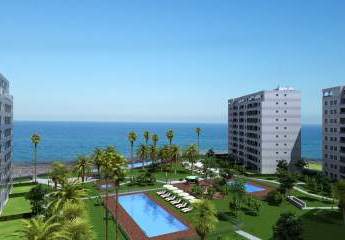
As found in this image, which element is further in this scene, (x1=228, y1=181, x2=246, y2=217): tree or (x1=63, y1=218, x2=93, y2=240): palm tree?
(x1=228, y1=181, x2=246, y2=217): tree

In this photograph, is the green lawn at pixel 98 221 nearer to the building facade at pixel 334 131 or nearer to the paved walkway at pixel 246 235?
the paved walkway at pixel 246 235

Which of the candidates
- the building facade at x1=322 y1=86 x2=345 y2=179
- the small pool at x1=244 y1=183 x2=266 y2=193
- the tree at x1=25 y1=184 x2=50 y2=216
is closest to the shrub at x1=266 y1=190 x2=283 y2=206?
the small pool at x1=244 y1=183 x2=266 y2=193

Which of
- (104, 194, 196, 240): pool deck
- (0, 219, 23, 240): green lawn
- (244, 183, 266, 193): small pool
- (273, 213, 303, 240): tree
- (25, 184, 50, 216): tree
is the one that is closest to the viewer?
(273, 213, 303, 240): tree

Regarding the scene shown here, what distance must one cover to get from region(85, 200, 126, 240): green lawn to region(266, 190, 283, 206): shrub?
3093cm

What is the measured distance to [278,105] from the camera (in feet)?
371

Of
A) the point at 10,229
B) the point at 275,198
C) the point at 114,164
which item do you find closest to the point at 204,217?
the point at 114,164

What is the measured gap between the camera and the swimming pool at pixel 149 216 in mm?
59219

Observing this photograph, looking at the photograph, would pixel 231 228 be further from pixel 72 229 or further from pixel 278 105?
pixel 278 105

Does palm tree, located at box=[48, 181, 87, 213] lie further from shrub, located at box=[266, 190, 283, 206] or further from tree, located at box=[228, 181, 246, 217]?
shrub, located at box=[266, 190, 283, 206]

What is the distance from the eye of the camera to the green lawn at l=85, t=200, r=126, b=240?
5408 centimetres

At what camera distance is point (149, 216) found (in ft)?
219

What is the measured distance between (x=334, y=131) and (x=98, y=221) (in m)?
65.5

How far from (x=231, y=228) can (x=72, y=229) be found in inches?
1043

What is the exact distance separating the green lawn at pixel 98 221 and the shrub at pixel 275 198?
30927mm
